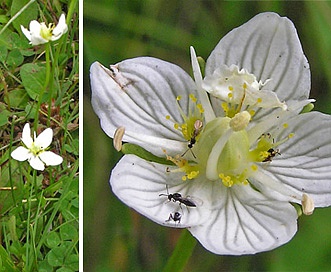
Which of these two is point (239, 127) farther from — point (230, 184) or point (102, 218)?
point (102, 218)

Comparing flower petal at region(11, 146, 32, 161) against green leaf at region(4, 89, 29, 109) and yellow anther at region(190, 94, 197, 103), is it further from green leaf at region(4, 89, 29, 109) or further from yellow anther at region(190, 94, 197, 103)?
yellow anther at region(190, 94, 197, 103)

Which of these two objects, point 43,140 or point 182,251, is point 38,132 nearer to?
point 43,140

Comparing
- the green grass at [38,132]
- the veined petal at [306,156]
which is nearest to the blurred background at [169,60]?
the green grass at [38,132]

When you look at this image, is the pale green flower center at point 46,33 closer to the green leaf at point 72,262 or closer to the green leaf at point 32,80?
the green leaf at point 32,80

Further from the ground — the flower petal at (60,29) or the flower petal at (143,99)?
the flower petal at (60,29)

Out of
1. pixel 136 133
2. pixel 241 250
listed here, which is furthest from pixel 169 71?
pixel 241 250

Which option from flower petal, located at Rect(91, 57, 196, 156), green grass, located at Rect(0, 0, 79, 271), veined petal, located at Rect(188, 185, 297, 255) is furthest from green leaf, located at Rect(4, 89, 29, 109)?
Result: veined petal, located at Rect(188, 185, 297, 255)

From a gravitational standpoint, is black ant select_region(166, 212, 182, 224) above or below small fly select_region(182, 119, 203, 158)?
below
